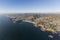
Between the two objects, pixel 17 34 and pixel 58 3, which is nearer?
pixel 58 3

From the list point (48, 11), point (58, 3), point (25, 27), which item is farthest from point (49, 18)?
point (25, 27)

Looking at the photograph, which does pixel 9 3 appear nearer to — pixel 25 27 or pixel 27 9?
pixel 27 9

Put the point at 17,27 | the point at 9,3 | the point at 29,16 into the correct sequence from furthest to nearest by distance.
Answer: the point at 17,27, the point at 29,16, the point at 9,3

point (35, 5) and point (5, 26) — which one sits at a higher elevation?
point (35, 5)

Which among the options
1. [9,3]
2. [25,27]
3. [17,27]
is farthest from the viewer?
[25,27]

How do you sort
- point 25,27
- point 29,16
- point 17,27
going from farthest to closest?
1. point 25,27
2. point 17,27
3. point 29,16

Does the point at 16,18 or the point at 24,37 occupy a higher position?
the point at 16,18

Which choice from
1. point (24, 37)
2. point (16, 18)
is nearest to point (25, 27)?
point (24, 37)

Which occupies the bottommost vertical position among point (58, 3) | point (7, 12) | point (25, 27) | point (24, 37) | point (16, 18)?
point (24, 37)

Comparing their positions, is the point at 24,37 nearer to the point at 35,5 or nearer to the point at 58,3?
the point at 35,5
